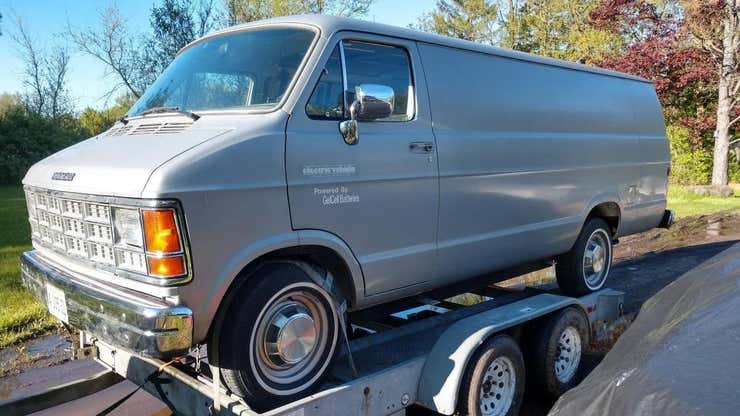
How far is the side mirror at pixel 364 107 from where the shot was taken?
331 centimetres

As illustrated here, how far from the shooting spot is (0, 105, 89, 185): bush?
82.3ft

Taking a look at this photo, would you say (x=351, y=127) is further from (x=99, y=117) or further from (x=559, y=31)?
(x=99, y=117)

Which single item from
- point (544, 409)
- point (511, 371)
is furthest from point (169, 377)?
point (544, 409)

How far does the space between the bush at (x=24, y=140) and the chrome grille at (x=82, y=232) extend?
24.8 meters

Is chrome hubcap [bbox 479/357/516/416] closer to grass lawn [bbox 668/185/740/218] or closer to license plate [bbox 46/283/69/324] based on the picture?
license plate [bbox 46/283/69/324]

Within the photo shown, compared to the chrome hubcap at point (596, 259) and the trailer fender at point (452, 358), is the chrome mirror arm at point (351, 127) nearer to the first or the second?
the trailer fender at point (452, 358)

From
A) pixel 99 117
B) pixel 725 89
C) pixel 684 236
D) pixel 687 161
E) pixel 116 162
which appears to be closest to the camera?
pixel 116 162

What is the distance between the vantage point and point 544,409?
168 inches

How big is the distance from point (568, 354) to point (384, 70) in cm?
260

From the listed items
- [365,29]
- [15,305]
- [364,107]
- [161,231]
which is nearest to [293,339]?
[161,231]

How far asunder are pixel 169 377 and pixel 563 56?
23671 millimetres

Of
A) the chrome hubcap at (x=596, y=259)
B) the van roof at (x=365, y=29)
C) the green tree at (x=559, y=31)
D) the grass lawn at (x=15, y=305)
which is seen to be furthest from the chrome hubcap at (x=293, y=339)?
the green tree at (x=559, y=31)

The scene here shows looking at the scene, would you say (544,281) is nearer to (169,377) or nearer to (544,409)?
(544,409)

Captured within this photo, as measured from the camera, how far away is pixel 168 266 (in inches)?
106
